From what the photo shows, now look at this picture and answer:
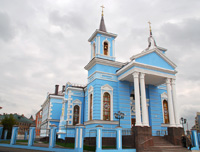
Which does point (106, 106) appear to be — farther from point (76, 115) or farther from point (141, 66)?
point (76, 115)

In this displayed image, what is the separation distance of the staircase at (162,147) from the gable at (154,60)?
701 centimetres

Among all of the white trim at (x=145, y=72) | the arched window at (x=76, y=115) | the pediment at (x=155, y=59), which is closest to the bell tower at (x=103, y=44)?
the white trim at (x=145, y=72)

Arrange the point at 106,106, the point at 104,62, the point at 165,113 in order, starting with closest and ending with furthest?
the point at 106,106, the point at 104,62, the point at 165,113

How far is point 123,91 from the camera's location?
1930cm

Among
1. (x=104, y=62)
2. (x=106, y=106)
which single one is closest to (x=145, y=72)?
(x=104, y=62)

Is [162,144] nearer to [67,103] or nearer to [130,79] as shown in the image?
[130,79]

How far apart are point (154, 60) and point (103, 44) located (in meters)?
6.26

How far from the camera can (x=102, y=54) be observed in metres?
20.8

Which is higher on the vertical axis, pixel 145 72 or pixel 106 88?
pixel 145 72

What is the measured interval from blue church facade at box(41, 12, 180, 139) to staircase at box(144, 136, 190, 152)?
1.77 metres

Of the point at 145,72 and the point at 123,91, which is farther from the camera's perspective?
the point at 123,91

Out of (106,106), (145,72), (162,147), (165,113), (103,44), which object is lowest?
(162,147)

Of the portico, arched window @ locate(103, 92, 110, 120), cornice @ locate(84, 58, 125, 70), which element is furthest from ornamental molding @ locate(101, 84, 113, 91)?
cornice @ locate(84, 58, 125, 70)

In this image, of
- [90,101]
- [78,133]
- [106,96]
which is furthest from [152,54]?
[78,133]
